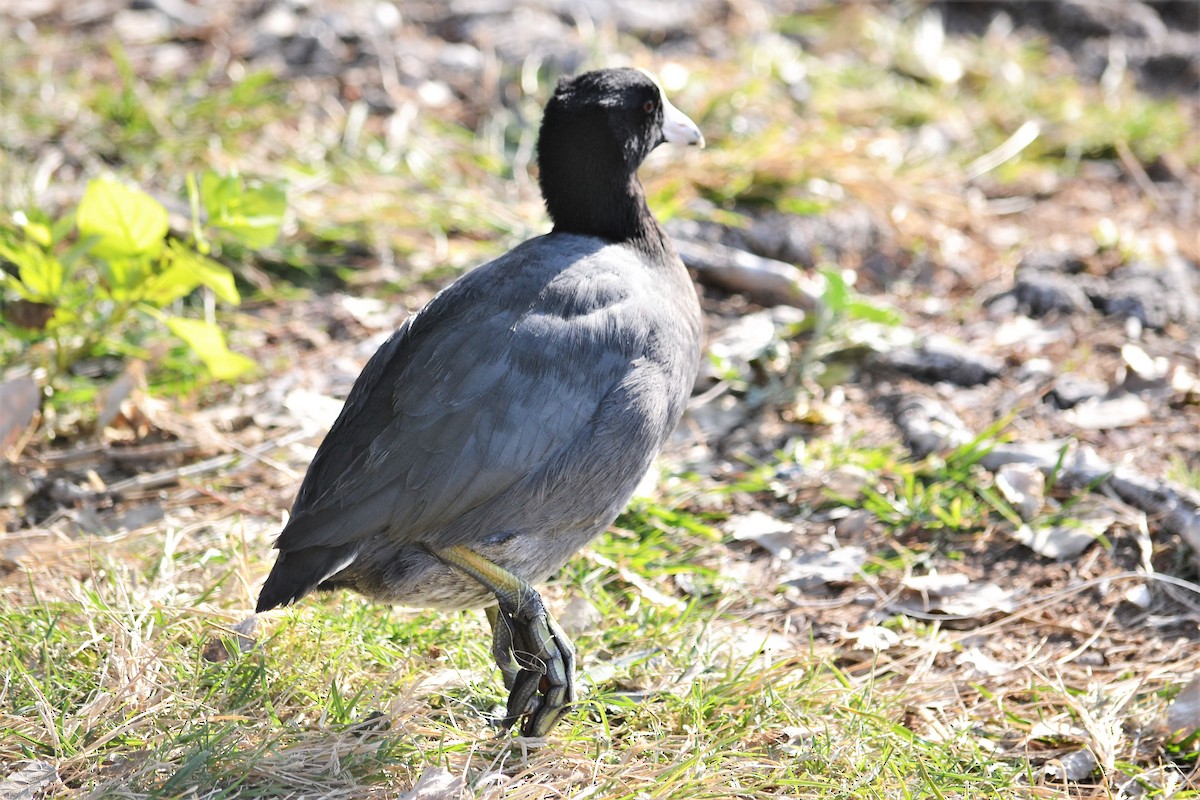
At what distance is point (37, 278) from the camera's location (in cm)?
358

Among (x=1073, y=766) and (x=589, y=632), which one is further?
(x=589, y=632)

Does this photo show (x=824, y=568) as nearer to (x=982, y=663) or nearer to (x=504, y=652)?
(x=982, y=663)

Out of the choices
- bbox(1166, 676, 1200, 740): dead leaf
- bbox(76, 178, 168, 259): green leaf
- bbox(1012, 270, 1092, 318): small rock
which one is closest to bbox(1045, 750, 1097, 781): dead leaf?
bbox(1166, 676, 1200, 740): dead leaf

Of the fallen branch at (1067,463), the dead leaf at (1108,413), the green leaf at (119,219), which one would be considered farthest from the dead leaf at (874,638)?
the green leaf at (119,219)

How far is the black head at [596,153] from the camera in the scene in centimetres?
325

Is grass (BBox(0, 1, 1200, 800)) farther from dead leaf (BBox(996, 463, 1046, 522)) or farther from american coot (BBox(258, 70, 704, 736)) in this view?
american coot (BBox(258, 70, 704, 736))

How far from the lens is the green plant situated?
3.48 m

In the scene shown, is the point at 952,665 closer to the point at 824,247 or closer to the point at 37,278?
the point at 824,247

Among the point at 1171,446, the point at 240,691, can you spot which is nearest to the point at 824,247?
the point at 1171,446

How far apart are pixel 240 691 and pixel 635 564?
1.16 metres

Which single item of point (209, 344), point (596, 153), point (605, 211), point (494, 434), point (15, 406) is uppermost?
point (596, 153)

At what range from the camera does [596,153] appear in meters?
3.25

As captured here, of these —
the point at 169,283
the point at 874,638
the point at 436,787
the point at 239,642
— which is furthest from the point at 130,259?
the point at 874,638

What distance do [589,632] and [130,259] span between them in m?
1.67
